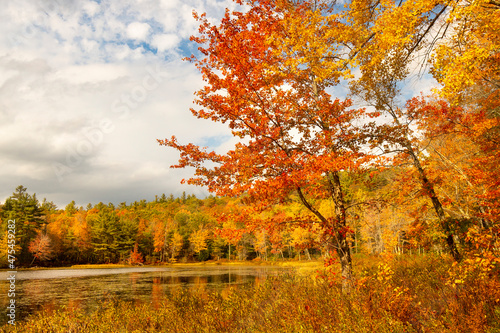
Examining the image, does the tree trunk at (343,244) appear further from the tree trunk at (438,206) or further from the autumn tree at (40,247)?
the autumn tree at (40,247)

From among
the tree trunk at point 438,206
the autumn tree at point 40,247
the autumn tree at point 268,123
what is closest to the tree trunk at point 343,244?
the autumn tree at point 268,123

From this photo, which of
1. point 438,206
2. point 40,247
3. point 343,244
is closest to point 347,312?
point 343,244

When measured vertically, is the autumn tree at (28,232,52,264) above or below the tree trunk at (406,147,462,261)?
below

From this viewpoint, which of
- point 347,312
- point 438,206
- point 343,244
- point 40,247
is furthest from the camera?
point 40,247

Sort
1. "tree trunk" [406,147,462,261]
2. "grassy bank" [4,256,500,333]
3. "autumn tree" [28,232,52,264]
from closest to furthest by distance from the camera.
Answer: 1. "grassy bank" [4,256,500,333]
2. "tree trunk" [406,147,462,261]
3. "autumn tree" [28,232,52,264]

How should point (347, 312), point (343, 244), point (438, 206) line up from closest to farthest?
point (347, 312)
point (343, 244)
point (438, 206)

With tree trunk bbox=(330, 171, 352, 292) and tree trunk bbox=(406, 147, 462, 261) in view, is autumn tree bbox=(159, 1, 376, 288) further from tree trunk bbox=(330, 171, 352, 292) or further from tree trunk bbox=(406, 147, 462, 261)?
tree trunk bbox=(406, 147, 462, 261)

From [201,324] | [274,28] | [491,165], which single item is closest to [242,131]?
[274,28]

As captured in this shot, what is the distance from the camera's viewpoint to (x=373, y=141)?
912cm

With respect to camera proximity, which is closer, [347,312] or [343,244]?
[347,312]

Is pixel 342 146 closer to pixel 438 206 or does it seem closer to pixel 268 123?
pixel 268 123

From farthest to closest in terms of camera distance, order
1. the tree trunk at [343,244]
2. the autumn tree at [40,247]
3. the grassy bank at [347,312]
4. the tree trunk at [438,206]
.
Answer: the autumn tree at [40,247], the tree trunk at [438,206], the tree trunk at [343,244], the grassy bank at [347,312]

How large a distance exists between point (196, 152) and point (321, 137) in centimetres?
393

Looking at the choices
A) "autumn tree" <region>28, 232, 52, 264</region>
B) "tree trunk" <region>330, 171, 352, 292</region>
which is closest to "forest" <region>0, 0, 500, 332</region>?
"tree trunk" <region>330, 171, 352, 292</region>
